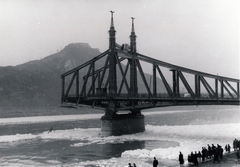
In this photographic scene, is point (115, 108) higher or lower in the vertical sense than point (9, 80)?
lower

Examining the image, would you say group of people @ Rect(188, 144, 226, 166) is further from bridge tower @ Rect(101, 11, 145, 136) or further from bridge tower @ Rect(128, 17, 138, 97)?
bridge tower @ Rect(128, 17, 138, 97)

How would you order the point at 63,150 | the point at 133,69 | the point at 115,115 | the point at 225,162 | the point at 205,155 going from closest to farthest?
the point at 225,162, the point at 205,155, the point at 63,150, the point at 115,115, the point at 133,69

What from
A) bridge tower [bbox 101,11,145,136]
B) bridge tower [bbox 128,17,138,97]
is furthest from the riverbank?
bridge tower [bbox 128,17,138,97]

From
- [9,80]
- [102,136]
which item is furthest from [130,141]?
[9,80]

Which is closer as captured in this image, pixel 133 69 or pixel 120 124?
pixel 120 124

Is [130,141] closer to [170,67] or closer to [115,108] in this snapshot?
[115,108]

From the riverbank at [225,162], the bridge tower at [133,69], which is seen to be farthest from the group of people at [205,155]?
the bridge tower at [133,69]

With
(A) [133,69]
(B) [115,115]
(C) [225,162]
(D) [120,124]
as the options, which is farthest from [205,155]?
(A) [133,69]

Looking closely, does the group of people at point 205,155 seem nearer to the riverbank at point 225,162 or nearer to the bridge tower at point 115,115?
the riverbank at point 225,162

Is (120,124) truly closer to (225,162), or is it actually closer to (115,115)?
(115,115)
